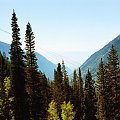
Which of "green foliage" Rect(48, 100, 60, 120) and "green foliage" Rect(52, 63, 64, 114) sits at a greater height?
"green foliage" Rect(52, 63, 64, 114)

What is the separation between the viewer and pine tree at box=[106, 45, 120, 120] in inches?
2237

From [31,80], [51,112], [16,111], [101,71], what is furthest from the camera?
[51,112]

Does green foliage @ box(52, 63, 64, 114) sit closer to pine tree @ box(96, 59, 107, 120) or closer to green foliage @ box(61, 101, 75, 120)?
green foliage @ box(61, 101, 75, 120)

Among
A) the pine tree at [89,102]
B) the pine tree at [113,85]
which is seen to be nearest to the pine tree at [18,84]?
the pine tree at [113,85]

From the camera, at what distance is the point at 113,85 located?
187 ft

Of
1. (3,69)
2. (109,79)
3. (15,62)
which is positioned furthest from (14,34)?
(3,69)

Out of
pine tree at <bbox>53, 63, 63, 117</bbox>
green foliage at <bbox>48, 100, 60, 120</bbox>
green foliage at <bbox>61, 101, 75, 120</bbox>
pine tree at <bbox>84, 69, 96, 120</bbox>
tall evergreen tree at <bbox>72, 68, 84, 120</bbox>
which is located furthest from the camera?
tall evergreen tree at <bbox>72, 68, 84, 120</bbox>

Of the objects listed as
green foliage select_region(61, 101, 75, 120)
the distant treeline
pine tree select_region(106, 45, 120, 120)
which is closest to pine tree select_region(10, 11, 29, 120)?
the distant treeline

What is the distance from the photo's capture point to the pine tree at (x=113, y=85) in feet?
186

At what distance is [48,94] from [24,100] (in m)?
42.8

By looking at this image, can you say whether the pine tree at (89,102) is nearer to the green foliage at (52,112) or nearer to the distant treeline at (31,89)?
the distant treeline at (31,89)

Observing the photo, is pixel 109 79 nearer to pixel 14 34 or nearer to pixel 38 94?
pixel 38 94

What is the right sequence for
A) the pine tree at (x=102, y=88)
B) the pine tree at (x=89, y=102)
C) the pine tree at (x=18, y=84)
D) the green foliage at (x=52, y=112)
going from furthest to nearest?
the pine tree at (x=89, y=102) < the green foliage at (x=52, y=112) < the pine tree at (x=102, y=88) < the pine tree at (x=18, y=84)

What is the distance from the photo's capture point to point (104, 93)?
201 feet
